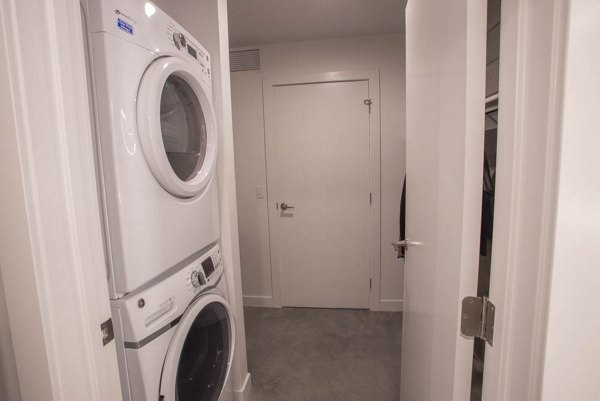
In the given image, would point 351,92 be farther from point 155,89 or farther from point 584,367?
point 584,367

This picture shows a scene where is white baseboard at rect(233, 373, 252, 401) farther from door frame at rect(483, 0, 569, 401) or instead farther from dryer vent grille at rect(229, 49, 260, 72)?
dryer vent grille at rect(229, 49, 260, 72)

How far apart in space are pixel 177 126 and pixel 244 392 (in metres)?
1.42

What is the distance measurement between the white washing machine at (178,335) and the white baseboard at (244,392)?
0.20 m

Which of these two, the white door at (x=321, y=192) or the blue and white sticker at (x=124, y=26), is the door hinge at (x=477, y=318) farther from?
the white door at (x=321, y=192)

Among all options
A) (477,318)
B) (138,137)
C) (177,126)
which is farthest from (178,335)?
(477,318)

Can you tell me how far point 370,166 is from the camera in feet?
7.75

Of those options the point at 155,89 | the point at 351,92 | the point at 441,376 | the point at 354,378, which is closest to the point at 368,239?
the point at 354,378

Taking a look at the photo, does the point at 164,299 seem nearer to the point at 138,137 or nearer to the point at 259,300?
the point at 138,137

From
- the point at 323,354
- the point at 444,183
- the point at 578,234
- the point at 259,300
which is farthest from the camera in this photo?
the point at 259,300

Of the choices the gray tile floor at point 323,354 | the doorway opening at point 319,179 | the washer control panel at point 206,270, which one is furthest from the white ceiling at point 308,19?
the gray tile floor at point 323,354

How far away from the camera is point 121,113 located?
0.74m

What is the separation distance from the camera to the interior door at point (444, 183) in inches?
22.5

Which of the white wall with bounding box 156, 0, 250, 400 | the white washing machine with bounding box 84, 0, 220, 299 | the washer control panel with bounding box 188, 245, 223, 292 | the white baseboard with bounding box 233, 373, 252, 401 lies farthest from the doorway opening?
the white washing machine with bounding box 84, 0, 220, 299

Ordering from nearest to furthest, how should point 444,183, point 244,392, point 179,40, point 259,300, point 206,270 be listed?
point 444,183
point 179,40
point 206,270
point 244,392
point 259,300
